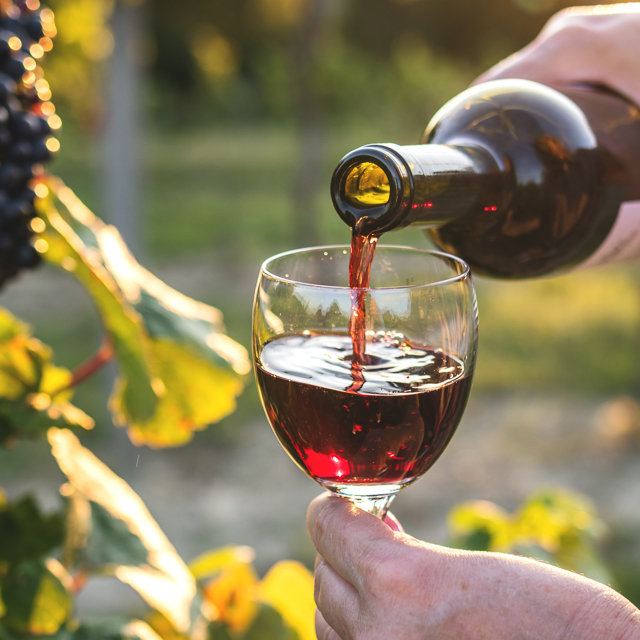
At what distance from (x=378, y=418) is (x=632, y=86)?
791mm

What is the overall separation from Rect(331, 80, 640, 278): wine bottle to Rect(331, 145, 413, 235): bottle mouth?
0.16 m

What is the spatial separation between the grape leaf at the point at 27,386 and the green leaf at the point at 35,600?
0.58 ft

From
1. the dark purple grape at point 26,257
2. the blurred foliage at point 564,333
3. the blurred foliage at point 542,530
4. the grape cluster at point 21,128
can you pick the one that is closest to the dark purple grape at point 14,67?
the grape cluster at point 21,128

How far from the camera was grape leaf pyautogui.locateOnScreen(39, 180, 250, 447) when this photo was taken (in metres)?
1.03

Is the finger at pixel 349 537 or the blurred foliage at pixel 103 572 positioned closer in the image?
the finger at pixel 349 537

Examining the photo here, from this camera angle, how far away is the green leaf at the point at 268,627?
1177mm

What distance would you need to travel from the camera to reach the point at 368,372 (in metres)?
0.97

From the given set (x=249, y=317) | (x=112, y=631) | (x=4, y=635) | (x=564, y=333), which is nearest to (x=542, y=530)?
(x=112, y=631)

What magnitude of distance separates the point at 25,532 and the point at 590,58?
3.82 feet

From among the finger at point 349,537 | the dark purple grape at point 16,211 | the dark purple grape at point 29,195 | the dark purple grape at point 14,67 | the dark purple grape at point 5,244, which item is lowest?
the finger at point 349,537

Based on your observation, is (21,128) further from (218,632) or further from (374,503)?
(218,632)

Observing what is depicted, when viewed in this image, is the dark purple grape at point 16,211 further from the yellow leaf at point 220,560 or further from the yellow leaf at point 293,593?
the yellow leaf at point 293,593

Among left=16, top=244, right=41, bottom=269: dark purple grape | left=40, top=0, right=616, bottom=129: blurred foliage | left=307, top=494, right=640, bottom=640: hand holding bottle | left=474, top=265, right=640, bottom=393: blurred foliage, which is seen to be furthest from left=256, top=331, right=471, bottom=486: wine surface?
left=474, top=265, right=640, bottom=393: blurred foliage

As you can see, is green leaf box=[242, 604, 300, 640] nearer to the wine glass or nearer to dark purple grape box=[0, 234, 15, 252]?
the wine glass
